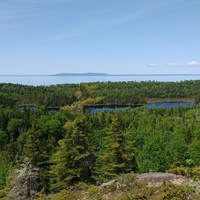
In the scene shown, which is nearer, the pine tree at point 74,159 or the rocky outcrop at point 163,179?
the rocky outcrop at point 163,179

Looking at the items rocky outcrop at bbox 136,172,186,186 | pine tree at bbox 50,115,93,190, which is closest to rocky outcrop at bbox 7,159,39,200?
pine tree at bbox 50,115,93,190

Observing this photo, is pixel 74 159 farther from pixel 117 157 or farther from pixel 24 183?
pixel 117 157

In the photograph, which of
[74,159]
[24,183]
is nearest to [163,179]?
[74,159]

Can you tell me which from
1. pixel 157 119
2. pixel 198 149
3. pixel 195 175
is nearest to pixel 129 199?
pixel 195 175

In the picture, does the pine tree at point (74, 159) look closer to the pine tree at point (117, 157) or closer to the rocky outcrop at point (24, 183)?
the rocky outcrop at point (24, 183)

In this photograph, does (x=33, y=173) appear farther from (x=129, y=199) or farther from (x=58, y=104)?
(x=58, y=104)

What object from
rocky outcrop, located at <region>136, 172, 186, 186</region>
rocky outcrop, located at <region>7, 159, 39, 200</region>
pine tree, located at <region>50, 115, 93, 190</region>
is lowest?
rocky outcrop, located at <region>7, 159, 39, 200</region>

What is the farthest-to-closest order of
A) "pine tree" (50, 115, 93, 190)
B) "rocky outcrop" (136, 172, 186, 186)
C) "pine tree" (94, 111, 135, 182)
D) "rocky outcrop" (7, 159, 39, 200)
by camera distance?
"pine tree" (94, 111, 135, 182) → "pine tree" (50, 115, 93, 190) → "rocky outcrop" (7, 159, 39, 200) → "rocky outcrop" (136, 172, 186, 186)

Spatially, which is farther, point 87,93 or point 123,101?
point 123,101

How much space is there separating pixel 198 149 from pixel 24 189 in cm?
2818

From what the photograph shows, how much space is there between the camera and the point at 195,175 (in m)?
13.5

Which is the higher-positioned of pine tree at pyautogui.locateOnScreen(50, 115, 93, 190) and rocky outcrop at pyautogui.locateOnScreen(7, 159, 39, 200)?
pine tree at pyautogui.locateOnScreen(50, 115, 93, 190)

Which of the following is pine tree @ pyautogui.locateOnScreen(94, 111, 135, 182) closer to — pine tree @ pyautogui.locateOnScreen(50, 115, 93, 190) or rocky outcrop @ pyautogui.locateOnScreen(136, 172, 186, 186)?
pine tree @ pyautogui.locateOnScreen(50, 115, 93, 190)

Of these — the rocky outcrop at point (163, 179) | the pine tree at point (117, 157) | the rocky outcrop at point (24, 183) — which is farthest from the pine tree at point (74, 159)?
the rocky outcrop at point (163, 179)
